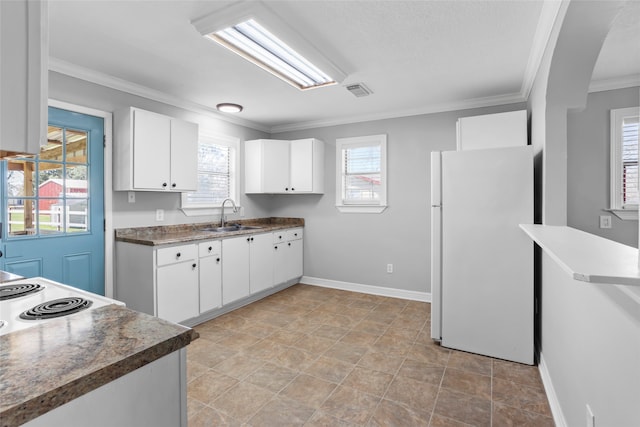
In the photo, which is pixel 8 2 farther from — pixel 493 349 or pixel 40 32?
pixel 493 349

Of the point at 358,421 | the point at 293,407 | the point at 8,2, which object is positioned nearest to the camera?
the point at 8,2

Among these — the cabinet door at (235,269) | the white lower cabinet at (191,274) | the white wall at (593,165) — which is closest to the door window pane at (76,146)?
the white lower cabinet at (191,274)

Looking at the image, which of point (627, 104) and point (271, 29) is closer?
point (271, 29)

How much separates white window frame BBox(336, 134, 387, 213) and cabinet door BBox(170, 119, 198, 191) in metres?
1.95

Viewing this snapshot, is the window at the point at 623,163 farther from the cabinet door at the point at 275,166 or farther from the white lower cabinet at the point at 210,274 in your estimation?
the white lower cabinet at the point at 210,274

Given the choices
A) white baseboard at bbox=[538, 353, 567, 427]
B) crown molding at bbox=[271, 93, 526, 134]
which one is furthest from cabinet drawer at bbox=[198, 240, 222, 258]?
white baseboard at bbox=[538, 353, 567, 427]

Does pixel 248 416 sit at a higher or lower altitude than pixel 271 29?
lower

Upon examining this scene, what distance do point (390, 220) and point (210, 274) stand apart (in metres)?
2.34

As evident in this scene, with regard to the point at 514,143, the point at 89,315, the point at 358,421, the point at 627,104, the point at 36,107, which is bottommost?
the point at 358,421

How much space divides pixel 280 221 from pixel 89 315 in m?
4.12

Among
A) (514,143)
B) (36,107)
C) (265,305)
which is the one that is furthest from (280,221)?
(36,107)

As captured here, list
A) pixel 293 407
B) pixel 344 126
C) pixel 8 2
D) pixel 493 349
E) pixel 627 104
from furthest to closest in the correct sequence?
pixel 344 126, pixel 627 104, pixel 493 349, pixel 293 407, pixel 8 2

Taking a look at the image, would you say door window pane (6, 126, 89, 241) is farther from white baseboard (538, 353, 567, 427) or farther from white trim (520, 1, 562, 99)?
white baseboard (538, 353, 567, 427)

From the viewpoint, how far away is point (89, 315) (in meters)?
1.13
